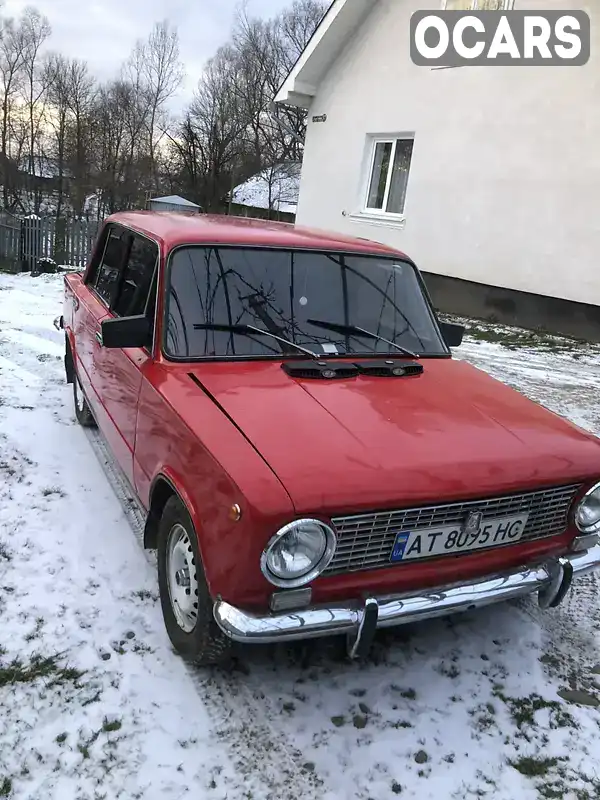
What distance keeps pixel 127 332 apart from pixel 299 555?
1.55 meters

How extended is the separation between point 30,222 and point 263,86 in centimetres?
3239

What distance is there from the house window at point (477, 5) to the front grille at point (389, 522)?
11041mm

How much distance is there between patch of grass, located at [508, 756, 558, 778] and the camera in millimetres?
2508

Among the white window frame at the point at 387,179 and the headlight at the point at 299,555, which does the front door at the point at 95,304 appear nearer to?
the headlight at the point at 299,555

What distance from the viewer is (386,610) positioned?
8.07 feet

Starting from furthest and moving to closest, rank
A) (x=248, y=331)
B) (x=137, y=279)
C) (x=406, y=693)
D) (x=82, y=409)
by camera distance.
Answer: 1. (x=82, y=409)
2. (x=137, y=279)
3. (x=248, y=331)
4. (x=406, y=693)

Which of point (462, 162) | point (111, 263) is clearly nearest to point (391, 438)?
point (111, 263)

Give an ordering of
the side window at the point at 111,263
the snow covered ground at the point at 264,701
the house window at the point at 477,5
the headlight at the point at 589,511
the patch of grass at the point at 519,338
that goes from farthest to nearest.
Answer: the house window at the point at 477,5 → the patch of grass at the point at 519,338 → the side window at the point at 111,263 → the headlight at the point at 589,511 → the snow covered ground at the point at 264,701

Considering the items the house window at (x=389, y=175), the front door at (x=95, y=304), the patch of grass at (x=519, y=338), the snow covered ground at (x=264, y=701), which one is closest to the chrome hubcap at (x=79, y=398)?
the front door at (x=95, y=304)

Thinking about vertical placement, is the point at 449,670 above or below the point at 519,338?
below

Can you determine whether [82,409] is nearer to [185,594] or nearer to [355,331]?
[355,331]

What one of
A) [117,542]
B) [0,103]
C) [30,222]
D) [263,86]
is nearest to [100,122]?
[0,103]

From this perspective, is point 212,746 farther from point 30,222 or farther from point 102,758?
point 30,222

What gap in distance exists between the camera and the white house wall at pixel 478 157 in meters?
9.87
